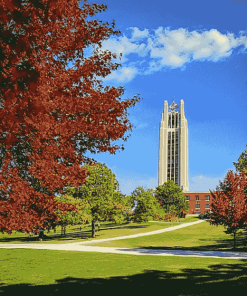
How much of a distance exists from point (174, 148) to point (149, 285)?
140 m

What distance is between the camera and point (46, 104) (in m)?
5.04

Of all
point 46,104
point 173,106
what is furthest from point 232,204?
point 173,106

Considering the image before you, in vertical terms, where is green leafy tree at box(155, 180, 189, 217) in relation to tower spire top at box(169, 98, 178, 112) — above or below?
below

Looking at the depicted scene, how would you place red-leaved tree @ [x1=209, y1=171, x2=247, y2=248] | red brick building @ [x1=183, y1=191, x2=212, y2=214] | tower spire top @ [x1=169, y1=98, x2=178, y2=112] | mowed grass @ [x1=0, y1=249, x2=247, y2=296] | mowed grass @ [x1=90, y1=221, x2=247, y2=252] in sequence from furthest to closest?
tower spire top @ [x1=169, y1=98, x2=178, y2=112]
red brick building @ [x1=183, y1=191, x2=212, y2=214]
mowed grass @ [x1=90, y1=221, x2=247, y2=252]
red-leaved tree @ [x1=209, y1=171, x2=247, y2=248]
mowed grass @ [x1=0, y1=249, x2=247, y2=296]

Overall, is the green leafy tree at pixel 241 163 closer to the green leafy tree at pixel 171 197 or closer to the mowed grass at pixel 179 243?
the mowed grass at pixel 179 243

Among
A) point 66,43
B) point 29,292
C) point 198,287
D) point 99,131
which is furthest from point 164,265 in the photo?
point 66,43

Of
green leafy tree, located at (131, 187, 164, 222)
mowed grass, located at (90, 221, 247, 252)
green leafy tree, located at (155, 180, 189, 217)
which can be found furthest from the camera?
green leafy tree, located at (155, 180, 189, 217)

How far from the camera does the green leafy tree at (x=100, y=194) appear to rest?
1462 inches

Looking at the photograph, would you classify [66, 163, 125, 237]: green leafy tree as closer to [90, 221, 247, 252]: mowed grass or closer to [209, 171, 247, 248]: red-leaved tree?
[90, 221, 247, 252]: mowed grass

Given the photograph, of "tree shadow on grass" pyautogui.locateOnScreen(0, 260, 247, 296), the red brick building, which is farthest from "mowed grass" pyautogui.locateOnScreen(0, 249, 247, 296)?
the red brick building

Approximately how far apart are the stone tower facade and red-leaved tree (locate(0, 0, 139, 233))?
439 feet

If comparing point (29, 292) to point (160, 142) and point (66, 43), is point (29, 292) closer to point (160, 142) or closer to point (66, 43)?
point (66, 43)

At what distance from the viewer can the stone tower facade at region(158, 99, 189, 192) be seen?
141 m

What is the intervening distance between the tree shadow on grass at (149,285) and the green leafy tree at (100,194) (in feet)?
84.6
